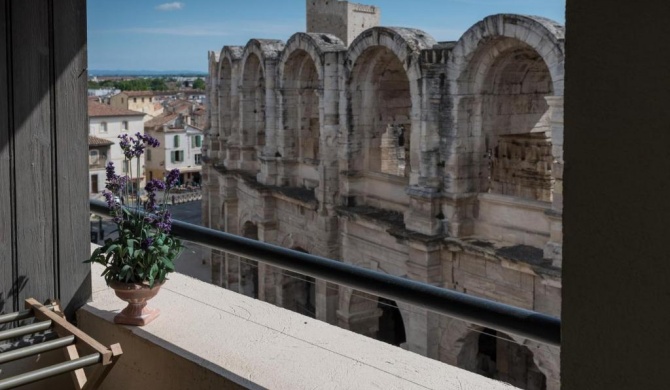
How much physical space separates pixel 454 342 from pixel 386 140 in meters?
6.14

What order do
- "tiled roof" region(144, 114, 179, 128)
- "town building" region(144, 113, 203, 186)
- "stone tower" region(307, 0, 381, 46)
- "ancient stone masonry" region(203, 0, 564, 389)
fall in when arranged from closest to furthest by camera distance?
"ancient stone masonry" region(203, 0, 564, 389), "stone tower" region(307, 0, 381, 46), "town building" region(144, 113, 203, 186), "tiled roof" region(144, 114, 179, 128)

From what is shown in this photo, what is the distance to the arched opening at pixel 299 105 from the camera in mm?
18641

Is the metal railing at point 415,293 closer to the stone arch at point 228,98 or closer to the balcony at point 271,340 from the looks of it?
the balcony at point 271,340

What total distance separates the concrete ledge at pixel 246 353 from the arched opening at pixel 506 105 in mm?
10301

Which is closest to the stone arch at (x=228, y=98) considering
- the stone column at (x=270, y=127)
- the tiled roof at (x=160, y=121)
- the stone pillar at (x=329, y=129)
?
the stone column at (x=270, y=127)

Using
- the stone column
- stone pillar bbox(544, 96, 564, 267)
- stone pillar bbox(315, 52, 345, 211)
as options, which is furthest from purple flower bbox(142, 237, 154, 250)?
the stone column

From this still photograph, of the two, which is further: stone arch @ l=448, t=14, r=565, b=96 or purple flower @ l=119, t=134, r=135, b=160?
stone arch @ l=448, t=14, r=565, b=96

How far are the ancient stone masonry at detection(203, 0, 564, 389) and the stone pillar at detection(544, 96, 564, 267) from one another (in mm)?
34

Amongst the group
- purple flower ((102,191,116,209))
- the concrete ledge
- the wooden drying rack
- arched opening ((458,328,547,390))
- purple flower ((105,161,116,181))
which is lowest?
arched opening ((458,328,547,390))

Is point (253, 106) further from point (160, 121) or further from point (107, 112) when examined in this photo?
point (160, 121)

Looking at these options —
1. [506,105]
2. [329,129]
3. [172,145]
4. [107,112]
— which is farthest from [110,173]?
[172,145]

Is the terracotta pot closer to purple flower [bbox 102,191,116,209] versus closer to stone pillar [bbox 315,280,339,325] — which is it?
purple flower [bbox 102,191,116,209]

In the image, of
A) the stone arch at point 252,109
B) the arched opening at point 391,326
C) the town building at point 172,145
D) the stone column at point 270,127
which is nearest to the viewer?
the arched opening at point 391,326

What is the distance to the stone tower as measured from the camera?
27438 mm
